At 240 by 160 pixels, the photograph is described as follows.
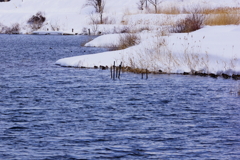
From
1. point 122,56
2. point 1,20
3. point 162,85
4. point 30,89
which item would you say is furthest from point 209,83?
Result: point 1,20

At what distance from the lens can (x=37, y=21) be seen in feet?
302

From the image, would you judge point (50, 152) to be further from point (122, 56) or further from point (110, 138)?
point (122, 56)

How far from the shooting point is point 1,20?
95500 millimetres

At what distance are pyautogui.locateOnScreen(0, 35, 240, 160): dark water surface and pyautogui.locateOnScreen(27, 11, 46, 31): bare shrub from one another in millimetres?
65138

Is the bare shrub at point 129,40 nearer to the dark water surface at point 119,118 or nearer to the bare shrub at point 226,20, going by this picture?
the bare shrub at point 226,20

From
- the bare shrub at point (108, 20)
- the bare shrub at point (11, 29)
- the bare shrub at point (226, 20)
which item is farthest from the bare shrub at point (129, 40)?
the bare shrub at point (11, 29)

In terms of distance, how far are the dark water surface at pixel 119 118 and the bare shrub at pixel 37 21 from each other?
65138mm

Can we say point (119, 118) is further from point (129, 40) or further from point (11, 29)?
point (11, 29)

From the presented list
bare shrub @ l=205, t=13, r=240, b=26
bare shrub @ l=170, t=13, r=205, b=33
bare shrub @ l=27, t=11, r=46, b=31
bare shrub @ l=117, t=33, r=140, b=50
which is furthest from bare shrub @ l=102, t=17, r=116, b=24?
bare shrub @ l=117, t=33, r=140, b=50

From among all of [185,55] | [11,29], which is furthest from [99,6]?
[185,55]

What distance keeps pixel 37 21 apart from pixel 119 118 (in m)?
79.2

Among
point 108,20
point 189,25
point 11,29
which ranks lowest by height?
point 189,25

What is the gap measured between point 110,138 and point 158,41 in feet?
52.5

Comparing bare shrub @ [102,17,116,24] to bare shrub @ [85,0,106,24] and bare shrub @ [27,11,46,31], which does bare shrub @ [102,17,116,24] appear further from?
bare shrub @ [27,11,46,31]
